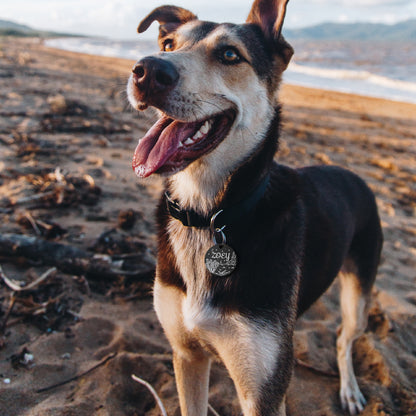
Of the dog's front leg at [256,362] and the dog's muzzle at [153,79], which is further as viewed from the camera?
the dog's front leg at [256,362]

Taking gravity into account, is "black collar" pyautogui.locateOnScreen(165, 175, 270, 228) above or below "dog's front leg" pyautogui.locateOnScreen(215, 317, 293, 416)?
above

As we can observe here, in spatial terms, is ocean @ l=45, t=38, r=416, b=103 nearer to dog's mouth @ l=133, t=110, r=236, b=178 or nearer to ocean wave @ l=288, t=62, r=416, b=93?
ocean wave @ l=288, t=62, r=416, b=93

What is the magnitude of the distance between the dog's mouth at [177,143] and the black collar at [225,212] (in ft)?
1.11

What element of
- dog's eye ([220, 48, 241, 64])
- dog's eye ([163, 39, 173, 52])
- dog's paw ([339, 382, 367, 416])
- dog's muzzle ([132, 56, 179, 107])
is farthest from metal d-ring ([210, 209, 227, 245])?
dog's paw ([339, 382, 367, 416])

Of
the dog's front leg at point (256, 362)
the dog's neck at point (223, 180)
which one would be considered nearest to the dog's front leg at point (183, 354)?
the dog's front leg at point (256, 362)

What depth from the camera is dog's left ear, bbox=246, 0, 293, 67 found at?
246cm

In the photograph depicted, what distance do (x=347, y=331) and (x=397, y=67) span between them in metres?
26.9

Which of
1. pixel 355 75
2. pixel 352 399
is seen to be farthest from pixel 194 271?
pixel 355 75

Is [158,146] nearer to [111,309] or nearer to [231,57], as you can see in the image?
[231,57]

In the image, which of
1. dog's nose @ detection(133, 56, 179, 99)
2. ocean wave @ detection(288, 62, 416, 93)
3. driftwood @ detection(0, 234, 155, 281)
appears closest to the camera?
dog's nose @ detection(133, 56, 179, 99)

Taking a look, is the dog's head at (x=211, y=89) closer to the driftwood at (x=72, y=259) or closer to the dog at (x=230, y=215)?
the dog at (x=230, y=215)

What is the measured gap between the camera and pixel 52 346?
2.88 m

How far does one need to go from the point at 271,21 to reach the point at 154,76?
1135mm

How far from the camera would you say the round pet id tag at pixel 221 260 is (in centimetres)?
211
